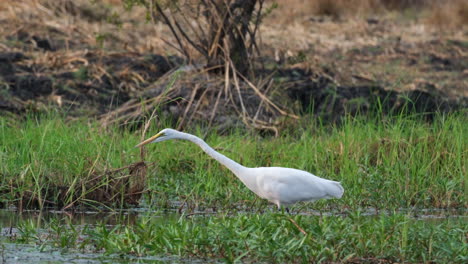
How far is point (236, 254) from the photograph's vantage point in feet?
20.2

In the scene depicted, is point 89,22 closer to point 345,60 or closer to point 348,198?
point 345,60

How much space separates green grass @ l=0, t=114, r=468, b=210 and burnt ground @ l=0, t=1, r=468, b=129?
0.80m

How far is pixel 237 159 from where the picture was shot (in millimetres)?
9953

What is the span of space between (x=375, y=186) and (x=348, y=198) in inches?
14.3

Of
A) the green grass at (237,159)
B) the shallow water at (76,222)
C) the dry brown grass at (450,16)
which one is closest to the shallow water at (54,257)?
the shallow water at (76,222)

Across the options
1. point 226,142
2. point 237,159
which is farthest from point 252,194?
point 226,142

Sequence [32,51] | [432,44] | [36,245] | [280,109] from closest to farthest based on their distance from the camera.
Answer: [36,245] → [280,109] → [32,51] → [432,44]

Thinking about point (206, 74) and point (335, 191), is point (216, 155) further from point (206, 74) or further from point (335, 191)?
point (206, 74)

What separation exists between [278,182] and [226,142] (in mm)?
2880

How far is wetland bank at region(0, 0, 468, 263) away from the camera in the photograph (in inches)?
247

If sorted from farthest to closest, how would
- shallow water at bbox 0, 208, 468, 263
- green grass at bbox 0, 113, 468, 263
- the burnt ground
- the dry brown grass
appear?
the dry brown grass → the burnt ground → shallow water at bbox 0, 208, 468, 263 → green grass at bbox 0, 113, 468, 263

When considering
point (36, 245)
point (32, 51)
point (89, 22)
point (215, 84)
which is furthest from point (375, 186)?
point (89, 22)

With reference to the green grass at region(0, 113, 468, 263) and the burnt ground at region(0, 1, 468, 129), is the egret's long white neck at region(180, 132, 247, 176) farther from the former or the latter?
the burnt ground at region(0, 1, 468, 129)

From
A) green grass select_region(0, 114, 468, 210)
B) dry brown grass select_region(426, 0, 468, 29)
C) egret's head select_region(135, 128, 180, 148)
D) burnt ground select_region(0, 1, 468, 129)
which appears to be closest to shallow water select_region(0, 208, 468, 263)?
green grass select_region(0, 114, 468, 210)
